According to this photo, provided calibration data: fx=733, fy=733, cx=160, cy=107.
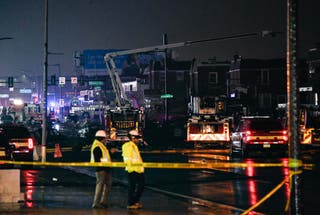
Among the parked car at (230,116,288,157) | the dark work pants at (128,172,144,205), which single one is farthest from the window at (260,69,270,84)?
the dark work pants at (128,172,144,205)

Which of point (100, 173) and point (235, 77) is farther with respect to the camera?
point (235, 77)

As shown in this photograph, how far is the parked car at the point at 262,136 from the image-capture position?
34188 mm

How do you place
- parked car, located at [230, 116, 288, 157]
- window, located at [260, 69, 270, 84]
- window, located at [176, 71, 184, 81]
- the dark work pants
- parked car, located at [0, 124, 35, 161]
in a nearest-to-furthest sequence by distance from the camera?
the dark work pants → parked car, located at [0, 124, 35, 161] → parked car, located at [230, 116, 288, 157] → window, located at [260, 69, 270, 84] → window, located at [176, 71, 184, 81]

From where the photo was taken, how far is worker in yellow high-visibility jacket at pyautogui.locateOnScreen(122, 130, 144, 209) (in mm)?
15906

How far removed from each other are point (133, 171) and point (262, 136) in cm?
1902

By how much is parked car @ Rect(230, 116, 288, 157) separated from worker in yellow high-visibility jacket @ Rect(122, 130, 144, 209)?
18645 mm

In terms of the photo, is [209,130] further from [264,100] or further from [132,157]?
[264,100]

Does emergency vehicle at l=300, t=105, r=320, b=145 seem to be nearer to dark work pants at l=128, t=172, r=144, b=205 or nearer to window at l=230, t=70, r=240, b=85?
dark work pants at l=128, t=172, r=144, b=205

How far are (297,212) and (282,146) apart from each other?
25.3 m

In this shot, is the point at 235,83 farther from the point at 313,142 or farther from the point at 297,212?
the point at 297,212

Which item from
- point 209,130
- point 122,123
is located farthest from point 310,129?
point 122,123

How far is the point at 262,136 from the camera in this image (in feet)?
112

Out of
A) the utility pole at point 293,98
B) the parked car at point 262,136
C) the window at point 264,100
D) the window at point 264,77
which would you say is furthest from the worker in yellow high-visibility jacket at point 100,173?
the window at point 264,77

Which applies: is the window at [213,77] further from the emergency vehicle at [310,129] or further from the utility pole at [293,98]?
the utility pole at [293,98]
